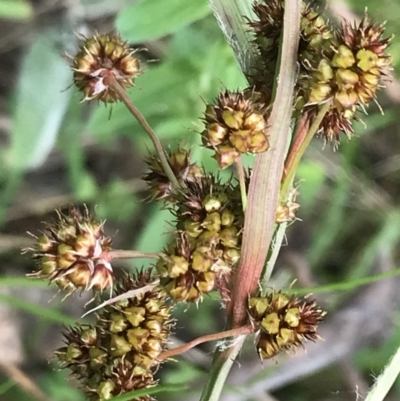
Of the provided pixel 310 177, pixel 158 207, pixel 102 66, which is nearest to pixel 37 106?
pixel 158 207

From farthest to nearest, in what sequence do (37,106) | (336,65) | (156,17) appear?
1. (37,106)
2. (156,17)
3. (336,65)

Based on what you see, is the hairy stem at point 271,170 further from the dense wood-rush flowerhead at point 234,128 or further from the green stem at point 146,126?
the green stem at point 146,126

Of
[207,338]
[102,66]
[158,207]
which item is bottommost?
[158,207]

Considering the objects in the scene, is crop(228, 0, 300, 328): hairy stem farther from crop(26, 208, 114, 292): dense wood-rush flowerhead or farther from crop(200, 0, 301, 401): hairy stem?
crop(26, 208, 114, 292): dense wood-rush flowerhead

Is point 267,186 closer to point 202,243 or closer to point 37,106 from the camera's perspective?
point 202,243

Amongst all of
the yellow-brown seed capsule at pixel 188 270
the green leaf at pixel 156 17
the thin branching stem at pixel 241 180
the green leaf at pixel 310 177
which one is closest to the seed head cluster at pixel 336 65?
the thin branching stem at pixel 241 180

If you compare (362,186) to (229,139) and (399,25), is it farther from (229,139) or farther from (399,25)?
(229,139)

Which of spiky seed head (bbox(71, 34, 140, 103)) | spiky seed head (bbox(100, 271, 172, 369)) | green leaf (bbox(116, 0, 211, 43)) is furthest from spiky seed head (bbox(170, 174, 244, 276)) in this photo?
green leaf (bbox(116, 0, 211, 43))
